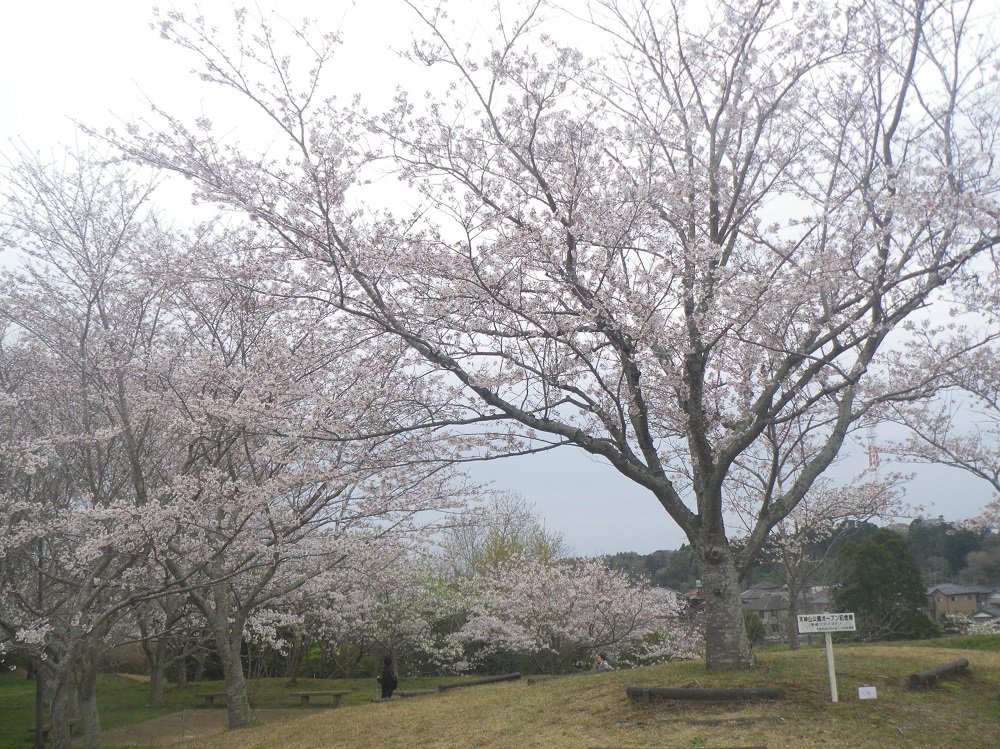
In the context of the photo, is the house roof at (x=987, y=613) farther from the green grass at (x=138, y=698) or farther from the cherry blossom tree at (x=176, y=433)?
the cherry blossom tree at (x=176, y=433)

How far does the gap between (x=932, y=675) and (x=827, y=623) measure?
1.74 metres

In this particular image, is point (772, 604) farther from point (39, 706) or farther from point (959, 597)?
point (39, 706)

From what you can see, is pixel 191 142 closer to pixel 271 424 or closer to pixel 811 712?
pixel 271 424

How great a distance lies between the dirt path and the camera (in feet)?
43.8

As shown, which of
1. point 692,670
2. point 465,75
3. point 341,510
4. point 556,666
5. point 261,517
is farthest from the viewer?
point 556,666

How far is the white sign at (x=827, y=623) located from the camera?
745 centimetres

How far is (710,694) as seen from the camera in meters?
7.63

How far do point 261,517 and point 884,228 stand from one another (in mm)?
8531

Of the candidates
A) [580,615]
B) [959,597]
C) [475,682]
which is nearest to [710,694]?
[475,682]

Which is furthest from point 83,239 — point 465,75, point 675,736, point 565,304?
point 675,736

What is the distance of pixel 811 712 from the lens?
708 cm

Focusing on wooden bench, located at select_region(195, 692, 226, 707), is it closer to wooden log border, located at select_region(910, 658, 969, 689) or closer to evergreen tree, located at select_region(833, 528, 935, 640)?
wooden log border, located at select_region(910, 658, 969, 689)

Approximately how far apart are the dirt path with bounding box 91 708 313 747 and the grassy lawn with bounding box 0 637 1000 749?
2654 mm

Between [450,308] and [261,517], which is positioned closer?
[450,308]
